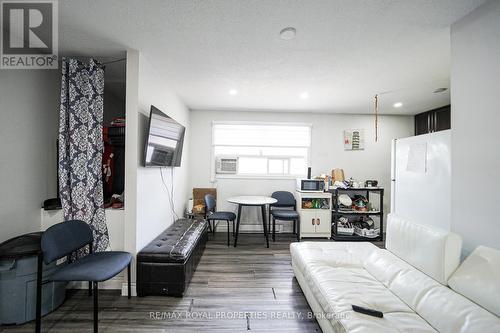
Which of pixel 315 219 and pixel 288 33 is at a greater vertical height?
pixel 288 33

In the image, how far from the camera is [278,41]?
1.86m

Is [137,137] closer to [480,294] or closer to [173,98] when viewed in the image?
[173,98]

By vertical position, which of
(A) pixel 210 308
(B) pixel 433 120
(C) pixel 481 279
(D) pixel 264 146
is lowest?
(A) pixel 210 308

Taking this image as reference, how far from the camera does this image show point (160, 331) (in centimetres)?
164

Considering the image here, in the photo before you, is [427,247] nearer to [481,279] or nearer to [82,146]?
[481,279]

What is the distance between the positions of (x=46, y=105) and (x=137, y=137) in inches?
42.0

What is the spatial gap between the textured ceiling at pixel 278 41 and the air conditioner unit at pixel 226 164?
1541 millimetres

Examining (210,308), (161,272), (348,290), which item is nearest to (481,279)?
(348,290)

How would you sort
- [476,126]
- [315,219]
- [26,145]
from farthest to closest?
[315,219] < [26,145] < [476,126]

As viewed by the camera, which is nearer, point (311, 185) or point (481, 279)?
point (481, 279)

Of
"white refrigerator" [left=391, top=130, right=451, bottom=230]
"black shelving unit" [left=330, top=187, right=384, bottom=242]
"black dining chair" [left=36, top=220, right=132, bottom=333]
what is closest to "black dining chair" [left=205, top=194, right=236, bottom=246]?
"black dining chair" [left=36, top=220, right=132, bottom=333]

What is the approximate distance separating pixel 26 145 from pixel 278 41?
2607 millimetres

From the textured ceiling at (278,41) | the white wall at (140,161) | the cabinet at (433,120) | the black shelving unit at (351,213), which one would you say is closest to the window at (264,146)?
the black shelving unit at (351,213)

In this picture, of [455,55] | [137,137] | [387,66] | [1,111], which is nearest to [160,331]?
[137,137]
